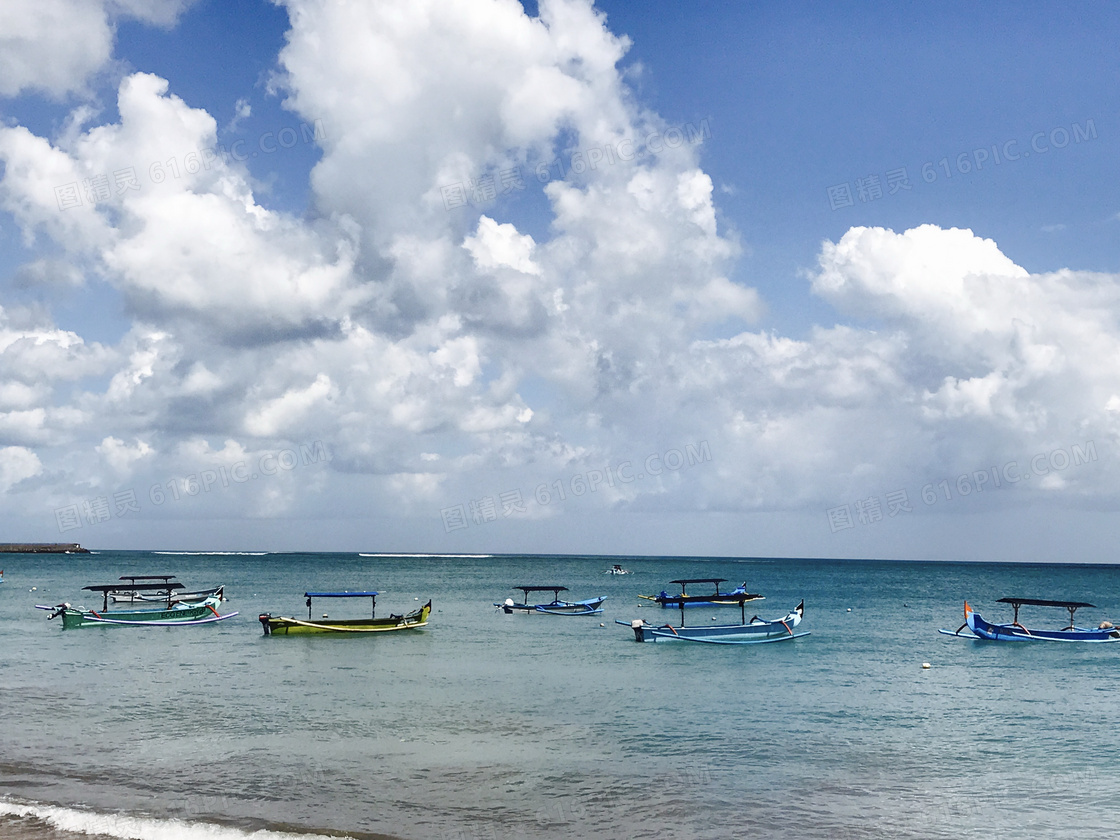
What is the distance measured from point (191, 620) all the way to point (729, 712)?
1674 inches

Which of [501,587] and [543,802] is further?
[501,587]

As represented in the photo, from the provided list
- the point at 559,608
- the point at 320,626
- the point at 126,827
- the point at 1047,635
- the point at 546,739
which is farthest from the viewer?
the point at 559,608

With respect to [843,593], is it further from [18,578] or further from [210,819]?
[18,578]

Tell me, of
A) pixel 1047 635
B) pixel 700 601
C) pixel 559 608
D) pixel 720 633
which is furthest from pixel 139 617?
pixel 1047 635

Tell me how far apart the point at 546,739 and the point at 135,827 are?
12.0 meters

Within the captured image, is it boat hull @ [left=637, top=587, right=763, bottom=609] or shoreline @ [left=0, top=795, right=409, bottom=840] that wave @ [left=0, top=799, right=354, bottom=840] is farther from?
boat hull @ [left=637, top=587, right=763, bottom=609]

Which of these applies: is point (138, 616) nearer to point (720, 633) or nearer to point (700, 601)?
point (720, 633)

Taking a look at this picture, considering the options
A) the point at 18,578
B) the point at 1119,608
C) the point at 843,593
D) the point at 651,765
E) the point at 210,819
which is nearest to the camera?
the point at 210,819

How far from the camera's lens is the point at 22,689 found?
33.0 m

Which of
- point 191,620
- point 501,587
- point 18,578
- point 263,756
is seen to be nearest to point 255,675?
point 263,756

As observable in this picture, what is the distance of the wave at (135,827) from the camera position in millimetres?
16859

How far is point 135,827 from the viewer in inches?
679

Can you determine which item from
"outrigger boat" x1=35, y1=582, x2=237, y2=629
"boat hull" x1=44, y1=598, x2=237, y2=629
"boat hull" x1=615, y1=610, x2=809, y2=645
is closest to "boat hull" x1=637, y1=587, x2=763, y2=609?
"boat hull" x1=615, y1=610, x2=809, y2=645

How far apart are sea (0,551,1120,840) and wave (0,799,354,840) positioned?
6 centimetres
